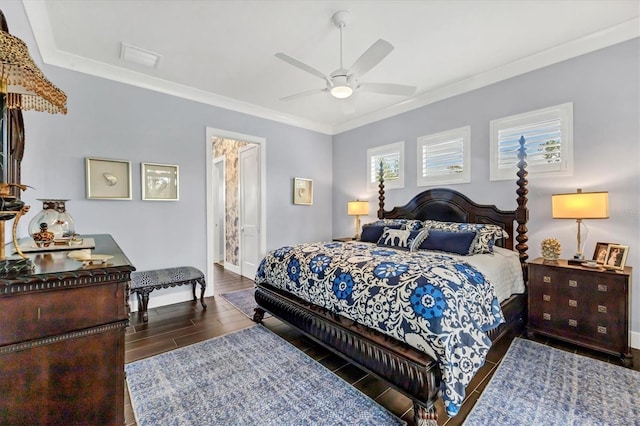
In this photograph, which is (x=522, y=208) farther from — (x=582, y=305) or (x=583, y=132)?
(x=582, y=305)

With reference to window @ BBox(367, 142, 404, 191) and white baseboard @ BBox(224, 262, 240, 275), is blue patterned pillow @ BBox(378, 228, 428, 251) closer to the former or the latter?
window @ BBox(367, 142, 404, 191)

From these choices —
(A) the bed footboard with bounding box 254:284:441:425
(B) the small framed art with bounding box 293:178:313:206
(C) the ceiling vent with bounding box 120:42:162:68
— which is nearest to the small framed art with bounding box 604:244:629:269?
(A) the bed footboard with bounding box 254:284:441:425

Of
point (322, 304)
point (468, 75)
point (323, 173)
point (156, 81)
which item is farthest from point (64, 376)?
point (323, 173)

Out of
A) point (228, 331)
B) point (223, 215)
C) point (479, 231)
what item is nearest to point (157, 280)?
Result: point (228, 331)

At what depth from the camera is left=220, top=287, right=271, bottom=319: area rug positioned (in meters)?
3.51

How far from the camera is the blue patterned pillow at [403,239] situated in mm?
3258

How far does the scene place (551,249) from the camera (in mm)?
2869

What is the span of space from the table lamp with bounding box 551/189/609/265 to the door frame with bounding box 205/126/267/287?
151 inches

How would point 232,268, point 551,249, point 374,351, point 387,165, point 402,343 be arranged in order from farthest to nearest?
point 232,268 → point 387,165 → point 551,249 → point 374,351 → point 402,343

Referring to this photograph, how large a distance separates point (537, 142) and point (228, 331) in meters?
3.96

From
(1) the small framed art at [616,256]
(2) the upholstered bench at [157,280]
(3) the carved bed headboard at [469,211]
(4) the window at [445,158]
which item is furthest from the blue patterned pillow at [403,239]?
(2) the upholstered bench at [157,280]

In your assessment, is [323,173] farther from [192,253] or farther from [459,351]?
[459,351]

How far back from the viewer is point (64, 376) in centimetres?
109

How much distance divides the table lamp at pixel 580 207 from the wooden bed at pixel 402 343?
0.41m
